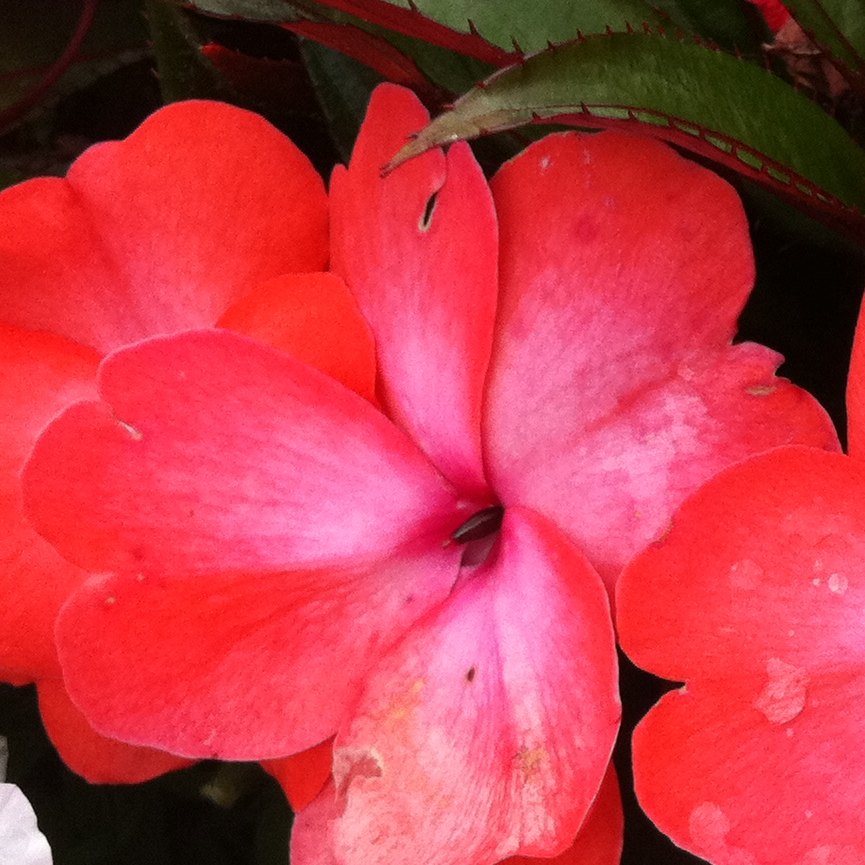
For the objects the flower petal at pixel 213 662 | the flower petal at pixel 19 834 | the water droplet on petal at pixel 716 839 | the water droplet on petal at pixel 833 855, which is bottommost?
the water droplet on petal at pixel 833 855

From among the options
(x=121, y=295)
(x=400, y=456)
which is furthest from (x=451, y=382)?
(x=121, y=295)

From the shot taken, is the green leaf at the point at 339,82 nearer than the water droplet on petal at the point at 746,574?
No

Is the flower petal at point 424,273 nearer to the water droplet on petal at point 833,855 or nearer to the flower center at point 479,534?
the flower center at point 479,534

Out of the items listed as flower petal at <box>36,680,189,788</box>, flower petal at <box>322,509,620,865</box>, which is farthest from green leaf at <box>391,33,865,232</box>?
flower petal at <box>36,680,189,788</box>

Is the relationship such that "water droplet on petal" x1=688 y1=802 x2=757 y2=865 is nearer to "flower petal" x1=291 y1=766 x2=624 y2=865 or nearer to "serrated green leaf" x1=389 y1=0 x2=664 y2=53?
"flower petal" x1=291 y1=766 x2=624 y2=865

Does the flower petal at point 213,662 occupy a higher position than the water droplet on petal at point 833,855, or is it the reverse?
the flower petal at point 213,662

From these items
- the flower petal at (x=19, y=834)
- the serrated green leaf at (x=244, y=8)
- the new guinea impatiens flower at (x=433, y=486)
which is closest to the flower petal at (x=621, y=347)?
the new guinea impatiens flower at (x=433, y=486)
